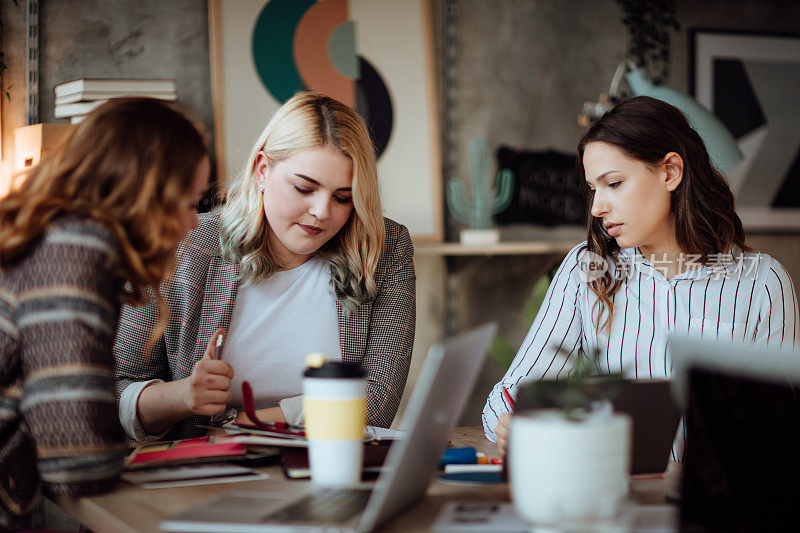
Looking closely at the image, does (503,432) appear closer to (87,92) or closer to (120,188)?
(120,188)

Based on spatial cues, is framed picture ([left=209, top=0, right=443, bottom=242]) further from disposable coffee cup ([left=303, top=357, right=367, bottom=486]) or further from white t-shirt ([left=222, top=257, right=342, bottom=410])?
disposable coffee cup ([left=303, top=357, right=367, bottom=486])

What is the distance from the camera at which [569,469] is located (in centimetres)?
77

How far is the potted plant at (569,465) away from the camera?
Result: 771mm

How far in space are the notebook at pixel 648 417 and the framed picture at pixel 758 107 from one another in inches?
115

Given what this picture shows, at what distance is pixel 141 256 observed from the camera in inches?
44.8

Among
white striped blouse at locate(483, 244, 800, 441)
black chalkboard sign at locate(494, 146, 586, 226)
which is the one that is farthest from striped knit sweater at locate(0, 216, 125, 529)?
black chalkboard sign at locate(494, 146, 586, 226)

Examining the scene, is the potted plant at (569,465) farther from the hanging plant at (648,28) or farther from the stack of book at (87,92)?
the hanging plant at (648,28)

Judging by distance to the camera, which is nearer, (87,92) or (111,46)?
(87,92)

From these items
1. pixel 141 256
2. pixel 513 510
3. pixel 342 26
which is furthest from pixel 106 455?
pixel 342 26

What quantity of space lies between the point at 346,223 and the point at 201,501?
39.1 inches

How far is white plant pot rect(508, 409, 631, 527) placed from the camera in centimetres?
77

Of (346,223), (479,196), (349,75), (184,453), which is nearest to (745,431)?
(184,453)

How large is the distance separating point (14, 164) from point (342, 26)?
138cm

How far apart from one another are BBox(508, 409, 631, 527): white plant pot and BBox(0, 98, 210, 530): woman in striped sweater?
59cm
